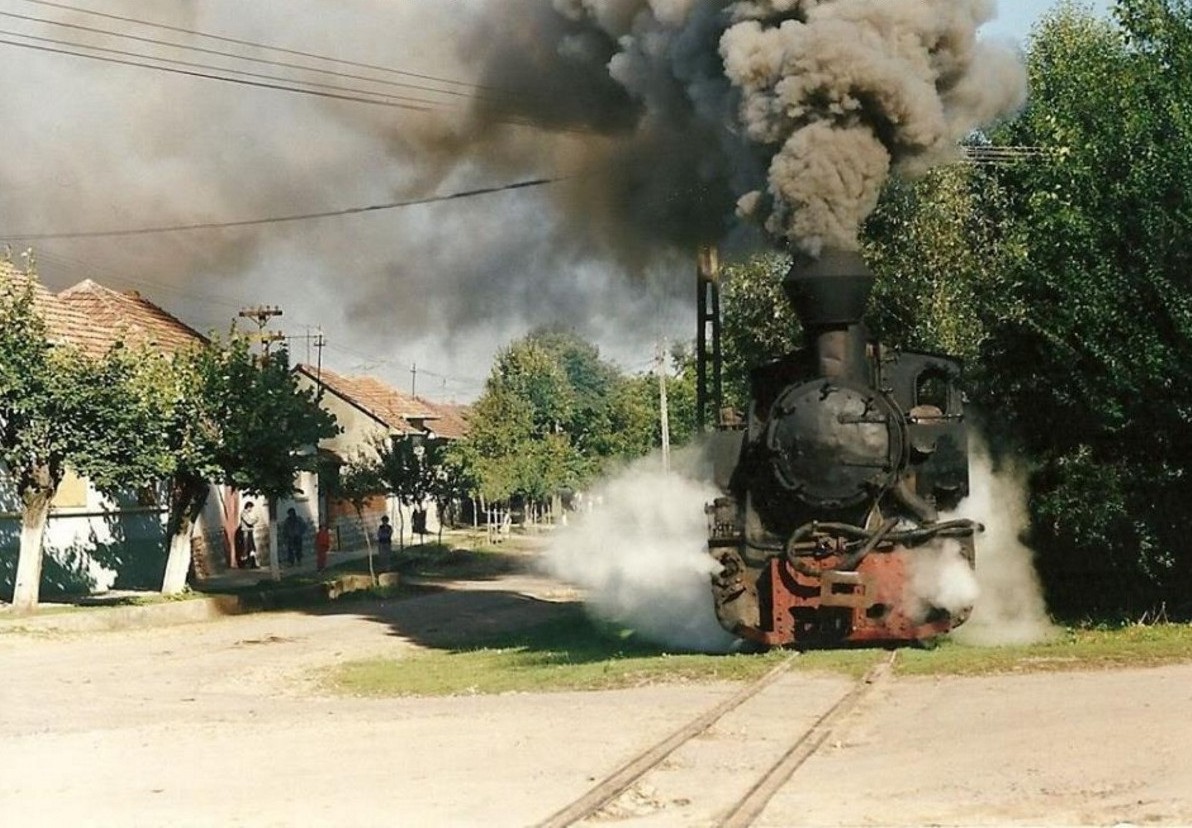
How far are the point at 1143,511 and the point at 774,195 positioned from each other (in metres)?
5.38

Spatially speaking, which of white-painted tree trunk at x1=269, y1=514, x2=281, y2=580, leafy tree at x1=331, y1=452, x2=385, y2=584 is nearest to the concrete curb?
white-painted tree trunk at x1=269, y1=514, x2=281, y2=580

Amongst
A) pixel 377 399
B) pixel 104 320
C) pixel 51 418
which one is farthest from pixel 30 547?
pixel 377 399

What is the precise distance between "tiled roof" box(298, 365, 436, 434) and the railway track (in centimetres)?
4450

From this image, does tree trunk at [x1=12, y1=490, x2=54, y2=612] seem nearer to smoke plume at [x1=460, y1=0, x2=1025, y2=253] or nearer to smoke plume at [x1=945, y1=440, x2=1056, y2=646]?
smoke plume at [x1=460, y1=0, x2=1025, y2=253]

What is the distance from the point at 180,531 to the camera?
26484 mm

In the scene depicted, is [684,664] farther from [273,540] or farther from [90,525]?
[273,540]

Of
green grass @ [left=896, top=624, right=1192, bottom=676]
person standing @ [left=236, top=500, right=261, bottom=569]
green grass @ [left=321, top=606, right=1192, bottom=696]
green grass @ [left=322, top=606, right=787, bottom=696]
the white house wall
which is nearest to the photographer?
green grass @ [left=896, top=624, right=1192, bottom=676]

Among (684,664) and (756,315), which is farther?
(756,315)

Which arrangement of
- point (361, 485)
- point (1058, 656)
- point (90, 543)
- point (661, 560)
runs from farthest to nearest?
point (361, 485)
point (90, 543)
point (661, 560)
point (1058, 656)

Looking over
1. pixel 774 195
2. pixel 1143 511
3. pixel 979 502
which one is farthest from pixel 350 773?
pixel 1143 511

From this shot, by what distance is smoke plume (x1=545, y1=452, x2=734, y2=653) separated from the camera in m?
16.3

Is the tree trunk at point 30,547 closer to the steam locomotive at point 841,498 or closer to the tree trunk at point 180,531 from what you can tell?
the tree trunk at point 180,531

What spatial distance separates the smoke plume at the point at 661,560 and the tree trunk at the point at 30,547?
385 inches

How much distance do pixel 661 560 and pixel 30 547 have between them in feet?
38.5
